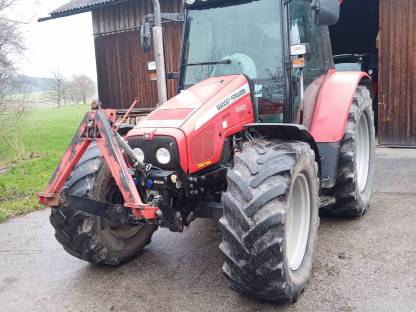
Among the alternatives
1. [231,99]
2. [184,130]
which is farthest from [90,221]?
[231,99]

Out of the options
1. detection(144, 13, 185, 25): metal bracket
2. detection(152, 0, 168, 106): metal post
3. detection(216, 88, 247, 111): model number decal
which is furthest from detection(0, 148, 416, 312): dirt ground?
detection(144, 13, 185, 25): metal bracket

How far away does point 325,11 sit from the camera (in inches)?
141

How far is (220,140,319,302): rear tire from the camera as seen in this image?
2.79 meters

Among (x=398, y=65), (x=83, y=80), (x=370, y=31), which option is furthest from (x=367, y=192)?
(x=83, y=80)

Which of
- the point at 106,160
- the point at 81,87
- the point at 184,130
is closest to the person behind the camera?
the point at 106,160

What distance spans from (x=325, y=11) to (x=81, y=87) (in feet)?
149

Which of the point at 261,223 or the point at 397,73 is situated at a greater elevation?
the point at 397,73

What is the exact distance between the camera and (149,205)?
119 inches

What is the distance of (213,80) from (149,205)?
4.66 feet

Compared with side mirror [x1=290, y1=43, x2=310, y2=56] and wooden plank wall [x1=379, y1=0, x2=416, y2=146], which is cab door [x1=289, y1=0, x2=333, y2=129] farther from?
wooden plank wall [x1=379, y1=0, x2=416, y2=146]

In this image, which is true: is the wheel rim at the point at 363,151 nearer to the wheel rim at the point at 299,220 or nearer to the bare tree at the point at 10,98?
the wheel rim at the point at 299,220

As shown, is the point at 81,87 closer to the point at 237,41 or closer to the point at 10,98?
the point at 10,98

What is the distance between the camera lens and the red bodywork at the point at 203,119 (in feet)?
10.7

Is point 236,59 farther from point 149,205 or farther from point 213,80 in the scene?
point 149,205
